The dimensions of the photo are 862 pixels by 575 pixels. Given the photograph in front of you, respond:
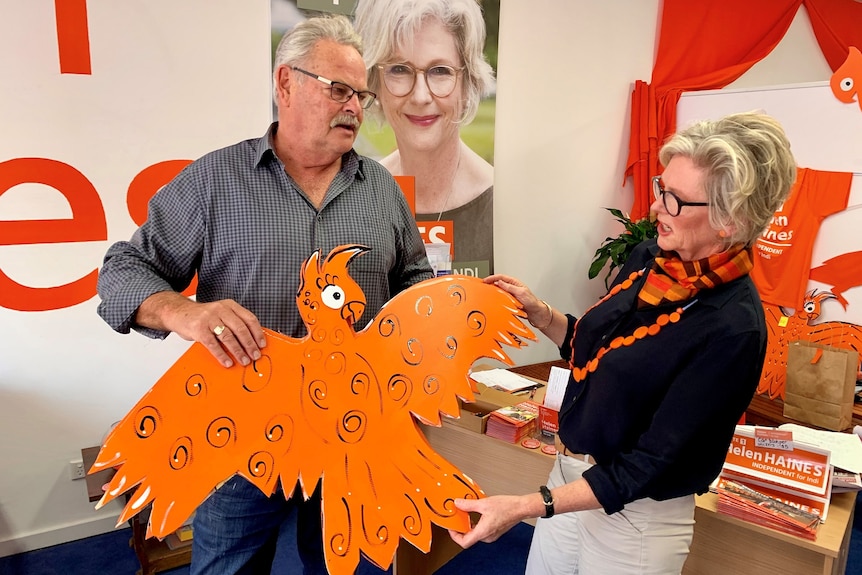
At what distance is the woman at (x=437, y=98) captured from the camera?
3.22 metres

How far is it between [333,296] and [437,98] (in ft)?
8.27

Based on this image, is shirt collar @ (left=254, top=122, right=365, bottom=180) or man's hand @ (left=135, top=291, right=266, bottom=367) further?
shirt collar @ (left=254, top=122, right=365, bottom=180)

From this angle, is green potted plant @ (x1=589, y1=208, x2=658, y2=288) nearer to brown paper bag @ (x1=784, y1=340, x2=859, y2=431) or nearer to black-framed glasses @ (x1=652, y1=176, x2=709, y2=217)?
brown paper bag @ (x1=784, y1=340, x2=859, y2=431)

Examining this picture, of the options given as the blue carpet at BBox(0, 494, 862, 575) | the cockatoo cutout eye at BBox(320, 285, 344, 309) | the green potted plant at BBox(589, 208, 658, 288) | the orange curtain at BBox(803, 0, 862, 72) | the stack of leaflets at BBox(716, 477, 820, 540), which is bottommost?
the blue carpet at BBox(0, 494, 862, 575)

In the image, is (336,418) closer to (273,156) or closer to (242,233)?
→ (242,233)

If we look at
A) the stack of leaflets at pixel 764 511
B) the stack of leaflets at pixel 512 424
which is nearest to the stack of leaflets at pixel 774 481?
the stack of leaflets at pixel 764 511

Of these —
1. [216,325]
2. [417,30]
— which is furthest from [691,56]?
[216,325]

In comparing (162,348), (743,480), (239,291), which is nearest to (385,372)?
(239,291)

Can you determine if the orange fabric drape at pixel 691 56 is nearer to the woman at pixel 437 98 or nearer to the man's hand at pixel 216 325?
the woman at pixel 437 98

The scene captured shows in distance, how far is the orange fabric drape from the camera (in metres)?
4.37

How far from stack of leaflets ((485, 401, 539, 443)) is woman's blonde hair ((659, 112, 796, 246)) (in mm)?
1109

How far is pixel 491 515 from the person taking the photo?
43.9 inches

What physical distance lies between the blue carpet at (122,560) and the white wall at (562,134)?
1662 mm

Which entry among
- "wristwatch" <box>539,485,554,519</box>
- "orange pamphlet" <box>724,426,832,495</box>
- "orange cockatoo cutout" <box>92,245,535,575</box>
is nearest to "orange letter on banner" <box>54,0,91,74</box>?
"orange cockatoo cutout" <box>92,245,535,575</box>
